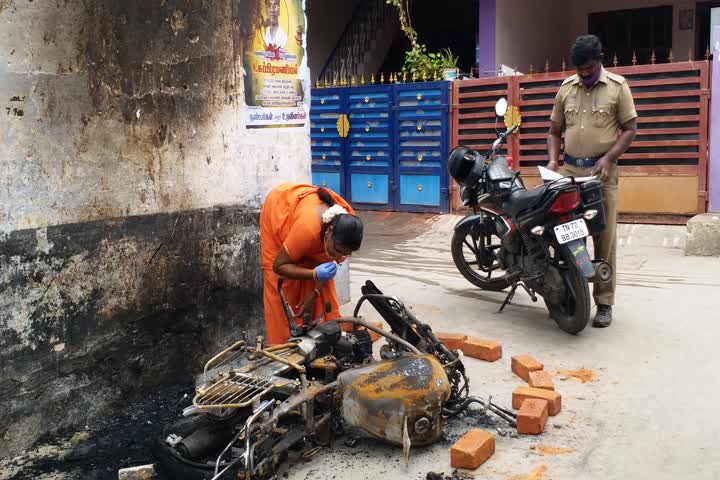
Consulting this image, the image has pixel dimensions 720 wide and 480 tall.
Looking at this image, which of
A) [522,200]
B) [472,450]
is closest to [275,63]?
[522,200]

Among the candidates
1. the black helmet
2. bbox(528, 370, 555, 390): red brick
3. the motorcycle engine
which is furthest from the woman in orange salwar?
the black helmet

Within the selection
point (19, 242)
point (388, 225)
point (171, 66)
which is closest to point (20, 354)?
point (19, 242)

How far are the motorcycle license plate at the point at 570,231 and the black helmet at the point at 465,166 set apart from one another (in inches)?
38.3

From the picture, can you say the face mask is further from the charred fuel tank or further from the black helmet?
the charred fuel tank

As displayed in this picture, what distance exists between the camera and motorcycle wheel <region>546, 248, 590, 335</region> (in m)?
4.71

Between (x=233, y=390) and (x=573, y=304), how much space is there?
2.61m

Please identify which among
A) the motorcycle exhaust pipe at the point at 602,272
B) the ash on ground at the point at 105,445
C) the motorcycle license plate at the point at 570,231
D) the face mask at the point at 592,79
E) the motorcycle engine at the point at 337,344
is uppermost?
the face mask at the point at 592,79

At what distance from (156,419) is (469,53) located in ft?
43.9

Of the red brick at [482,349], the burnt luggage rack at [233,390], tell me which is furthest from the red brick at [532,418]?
the burnt luggage rack at [233,390]

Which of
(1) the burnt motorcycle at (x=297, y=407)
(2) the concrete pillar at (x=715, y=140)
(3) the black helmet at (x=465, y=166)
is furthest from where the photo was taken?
(2) the concrete pillar at (x=715, y=140)

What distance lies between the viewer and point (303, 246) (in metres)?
3.79

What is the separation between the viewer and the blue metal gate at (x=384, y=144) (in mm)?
10047

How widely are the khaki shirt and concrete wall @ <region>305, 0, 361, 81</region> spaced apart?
909 cm

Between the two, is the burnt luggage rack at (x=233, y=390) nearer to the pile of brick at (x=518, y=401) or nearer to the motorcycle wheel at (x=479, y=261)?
the pile of brick at (x=518, y=401)
